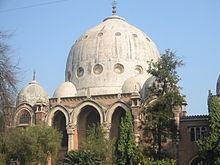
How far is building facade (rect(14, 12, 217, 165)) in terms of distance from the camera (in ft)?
117

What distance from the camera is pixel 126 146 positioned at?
1159 inches

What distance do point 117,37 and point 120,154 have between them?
19513 millimetres

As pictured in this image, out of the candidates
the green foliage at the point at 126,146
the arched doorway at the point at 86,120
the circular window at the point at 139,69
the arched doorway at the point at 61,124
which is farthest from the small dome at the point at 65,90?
the green foliage at the point at 126,146

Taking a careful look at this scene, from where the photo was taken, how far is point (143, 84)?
40.6m

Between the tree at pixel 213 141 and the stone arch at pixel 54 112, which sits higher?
the stone arch at pixel 54 112

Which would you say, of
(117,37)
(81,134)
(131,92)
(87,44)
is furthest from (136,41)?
(81,134)

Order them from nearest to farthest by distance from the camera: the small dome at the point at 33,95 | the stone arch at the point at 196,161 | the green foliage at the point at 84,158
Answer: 1. the green foliage at the point at 84,158
2. the stone arch at the point at 196,161
3. the small dome at the point at 33,95

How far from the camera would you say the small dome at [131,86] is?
39.8 m

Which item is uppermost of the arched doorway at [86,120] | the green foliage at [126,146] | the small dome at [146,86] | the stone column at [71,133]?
the small dome at [146,86]

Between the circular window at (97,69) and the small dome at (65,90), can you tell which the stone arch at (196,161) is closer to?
the small dome at (65,90)

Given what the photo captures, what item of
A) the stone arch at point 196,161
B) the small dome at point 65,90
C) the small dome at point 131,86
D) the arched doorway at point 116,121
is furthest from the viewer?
the small dome at point 65,90

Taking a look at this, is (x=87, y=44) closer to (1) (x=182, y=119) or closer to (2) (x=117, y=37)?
(2) (x=117, y=37)

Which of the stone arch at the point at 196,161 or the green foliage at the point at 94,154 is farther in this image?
the stone arch at the point at 196,161

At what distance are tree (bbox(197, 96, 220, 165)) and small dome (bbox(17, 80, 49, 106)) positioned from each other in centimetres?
1712
